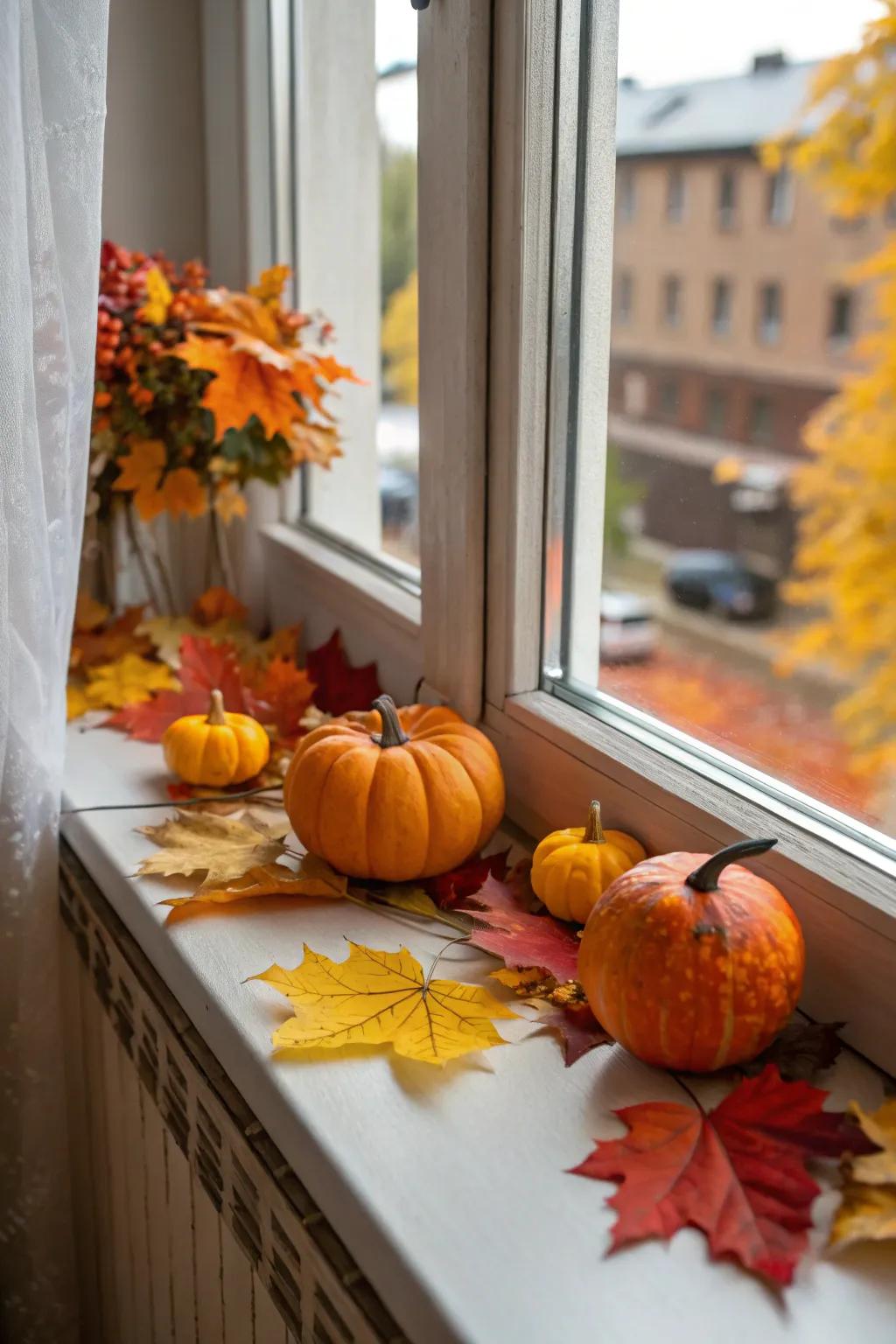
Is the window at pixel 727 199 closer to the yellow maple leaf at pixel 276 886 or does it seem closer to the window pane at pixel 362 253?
the window pane at pixel 362 253

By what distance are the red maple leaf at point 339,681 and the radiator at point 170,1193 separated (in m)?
0.30

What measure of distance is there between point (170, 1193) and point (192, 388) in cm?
77

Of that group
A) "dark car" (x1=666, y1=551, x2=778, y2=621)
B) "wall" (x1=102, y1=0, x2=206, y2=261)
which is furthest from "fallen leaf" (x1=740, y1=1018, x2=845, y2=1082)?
"wall" (x1=102, y1=0, x2=206, y2=261)

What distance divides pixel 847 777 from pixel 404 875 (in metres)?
0.33

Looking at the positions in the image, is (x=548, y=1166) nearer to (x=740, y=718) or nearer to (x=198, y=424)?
(x=740, y=718)

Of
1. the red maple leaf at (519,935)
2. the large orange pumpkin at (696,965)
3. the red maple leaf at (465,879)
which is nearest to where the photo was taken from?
the large orange pumpkin at (696,965)

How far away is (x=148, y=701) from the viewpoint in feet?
4.19

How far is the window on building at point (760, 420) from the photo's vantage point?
0.97 metres

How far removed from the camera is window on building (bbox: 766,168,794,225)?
2.92 feet

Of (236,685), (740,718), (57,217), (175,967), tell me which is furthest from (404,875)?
(57,217)

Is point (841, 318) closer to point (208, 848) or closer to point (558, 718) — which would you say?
point (558, 718)

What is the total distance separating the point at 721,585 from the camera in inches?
42.3

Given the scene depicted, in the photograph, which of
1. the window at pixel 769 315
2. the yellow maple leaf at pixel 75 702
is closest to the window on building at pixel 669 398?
the window at pixel 769 315

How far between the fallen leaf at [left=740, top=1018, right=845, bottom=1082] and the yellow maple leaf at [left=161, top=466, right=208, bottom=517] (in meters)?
0.85
